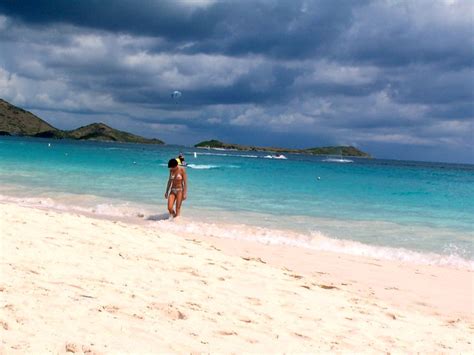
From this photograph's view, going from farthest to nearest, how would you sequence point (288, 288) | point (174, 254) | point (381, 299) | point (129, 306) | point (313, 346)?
point (174, 254)
point (381, 299)
point (288, 288)
point (129, 306)
point (313, 346)

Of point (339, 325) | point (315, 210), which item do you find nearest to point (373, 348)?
point (339, 325)

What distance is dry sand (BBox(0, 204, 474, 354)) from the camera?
14.2ft

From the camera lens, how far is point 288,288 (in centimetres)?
689

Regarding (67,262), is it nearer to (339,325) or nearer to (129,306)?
(129,306)

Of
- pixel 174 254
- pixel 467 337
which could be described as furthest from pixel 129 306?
pixel 467 337

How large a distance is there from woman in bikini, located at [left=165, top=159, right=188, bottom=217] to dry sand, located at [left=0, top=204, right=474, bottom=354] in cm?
447

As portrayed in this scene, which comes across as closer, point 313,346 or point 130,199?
point 313,346

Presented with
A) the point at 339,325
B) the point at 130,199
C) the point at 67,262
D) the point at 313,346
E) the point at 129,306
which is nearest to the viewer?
the point at 313,346

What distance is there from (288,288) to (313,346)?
2216 mm

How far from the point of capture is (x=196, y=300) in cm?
562

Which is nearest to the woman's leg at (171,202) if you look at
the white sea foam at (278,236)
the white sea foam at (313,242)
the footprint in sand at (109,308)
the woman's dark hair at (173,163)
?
the white sea foam at (278,236)

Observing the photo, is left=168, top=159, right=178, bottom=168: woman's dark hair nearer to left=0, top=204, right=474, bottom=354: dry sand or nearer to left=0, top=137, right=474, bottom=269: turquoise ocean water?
left=0, top=137, right=474, bottom=269: turquoise ocean water

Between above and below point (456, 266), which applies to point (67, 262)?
above

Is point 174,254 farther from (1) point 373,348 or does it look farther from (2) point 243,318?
(1) point 373,348
